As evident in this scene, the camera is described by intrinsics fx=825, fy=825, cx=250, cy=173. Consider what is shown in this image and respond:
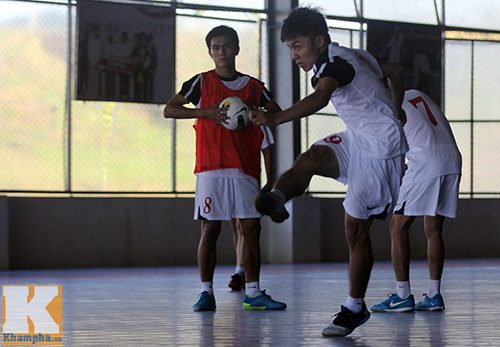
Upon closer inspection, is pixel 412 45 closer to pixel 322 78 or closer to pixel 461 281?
pixel 461 281

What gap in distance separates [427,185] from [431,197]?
0.09 meters

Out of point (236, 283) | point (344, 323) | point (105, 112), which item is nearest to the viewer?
point (344, 323)

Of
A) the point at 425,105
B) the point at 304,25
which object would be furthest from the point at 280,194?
the point at 425,105

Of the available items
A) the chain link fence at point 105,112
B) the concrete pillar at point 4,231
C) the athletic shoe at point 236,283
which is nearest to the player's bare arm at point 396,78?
the athletic shoe at point 236,283

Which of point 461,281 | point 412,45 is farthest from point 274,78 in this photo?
point 461,281

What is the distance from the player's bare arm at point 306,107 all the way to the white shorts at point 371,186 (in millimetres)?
440

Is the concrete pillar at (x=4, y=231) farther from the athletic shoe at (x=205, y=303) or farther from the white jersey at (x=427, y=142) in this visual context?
the white jersey at (x=427, y=142)

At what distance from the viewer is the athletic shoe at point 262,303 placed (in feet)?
17.9

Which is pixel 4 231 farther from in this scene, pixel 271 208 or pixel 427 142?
pixel 271 208

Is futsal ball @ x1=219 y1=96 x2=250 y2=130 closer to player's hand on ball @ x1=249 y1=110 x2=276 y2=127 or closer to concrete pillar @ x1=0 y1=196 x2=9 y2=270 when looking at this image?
player's hand on ball @ x1=249 y1=110 x2=276 y2=127

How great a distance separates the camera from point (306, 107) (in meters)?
4.07

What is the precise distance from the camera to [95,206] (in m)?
12.5

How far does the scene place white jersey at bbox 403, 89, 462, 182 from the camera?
5586 millimetres

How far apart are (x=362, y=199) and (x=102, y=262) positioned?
340 inches
